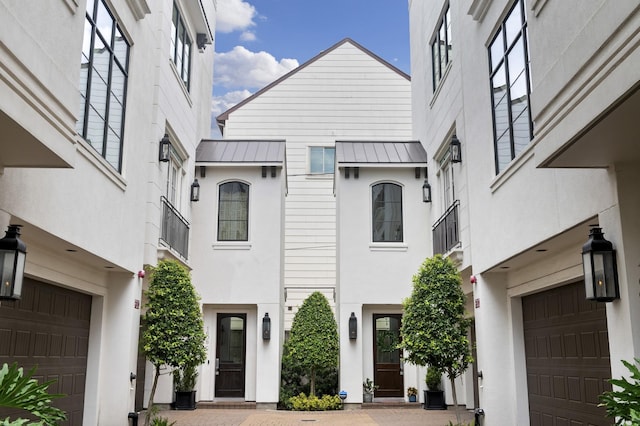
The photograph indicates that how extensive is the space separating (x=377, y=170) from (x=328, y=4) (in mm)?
20093

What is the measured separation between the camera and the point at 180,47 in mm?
13891

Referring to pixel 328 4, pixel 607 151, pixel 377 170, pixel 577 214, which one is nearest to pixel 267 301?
pixel 377 170

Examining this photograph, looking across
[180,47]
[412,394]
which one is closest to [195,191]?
[180,47]

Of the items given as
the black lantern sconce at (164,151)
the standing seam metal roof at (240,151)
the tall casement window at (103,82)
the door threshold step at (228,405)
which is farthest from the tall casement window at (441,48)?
the door threshold step at (228,405)

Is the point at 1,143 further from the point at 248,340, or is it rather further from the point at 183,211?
the point at 248,340

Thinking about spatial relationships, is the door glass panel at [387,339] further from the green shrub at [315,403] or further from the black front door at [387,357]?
the green shrub at [315,403]

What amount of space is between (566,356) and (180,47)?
33.1ft

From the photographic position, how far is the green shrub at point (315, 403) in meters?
14.5

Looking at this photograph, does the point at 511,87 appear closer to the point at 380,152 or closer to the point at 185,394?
the point at 380,152

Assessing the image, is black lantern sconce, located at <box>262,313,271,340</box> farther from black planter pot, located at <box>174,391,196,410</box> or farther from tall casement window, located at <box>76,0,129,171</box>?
tall casement window, located at <box>76,0,129,171</box>

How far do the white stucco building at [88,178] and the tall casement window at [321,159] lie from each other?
26.1ft

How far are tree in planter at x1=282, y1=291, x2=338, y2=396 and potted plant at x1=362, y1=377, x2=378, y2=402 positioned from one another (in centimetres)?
85

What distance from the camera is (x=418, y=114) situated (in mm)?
16812

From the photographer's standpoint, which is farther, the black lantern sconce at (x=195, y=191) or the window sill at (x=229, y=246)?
the window sill at (x=229, y=246)
